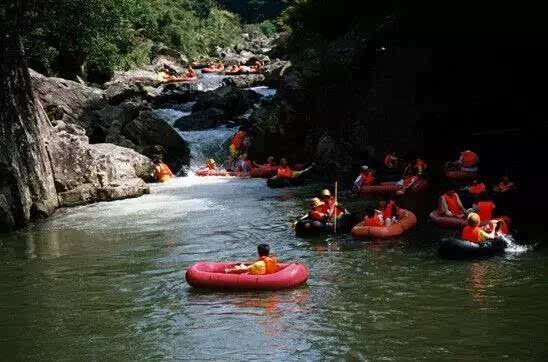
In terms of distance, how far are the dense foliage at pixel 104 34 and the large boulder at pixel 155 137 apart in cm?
469

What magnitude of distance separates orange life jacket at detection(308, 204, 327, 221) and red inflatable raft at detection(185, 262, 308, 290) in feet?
13.4

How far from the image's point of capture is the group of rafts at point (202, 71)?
131 ft

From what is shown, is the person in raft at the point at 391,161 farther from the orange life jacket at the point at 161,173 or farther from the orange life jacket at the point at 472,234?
the orange life jacket at the point at 472,234

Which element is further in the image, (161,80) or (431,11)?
(161,80)

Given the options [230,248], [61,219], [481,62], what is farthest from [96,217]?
[481,62]

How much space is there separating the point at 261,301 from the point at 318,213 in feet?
17.1

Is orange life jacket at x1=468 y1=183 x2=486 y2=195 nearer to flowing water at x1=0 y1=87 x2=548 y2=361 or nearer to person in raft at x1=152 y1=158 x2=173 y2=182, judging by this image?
flowing water at x1=0 y1=87 x2=548 y2=361

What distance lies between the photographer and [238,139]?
27.7 m

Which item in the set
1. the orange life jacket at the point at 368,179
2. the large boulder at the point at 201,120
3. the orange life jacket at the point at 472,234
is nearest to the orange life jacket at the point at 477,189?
the orange life jacket at the point at 368,179

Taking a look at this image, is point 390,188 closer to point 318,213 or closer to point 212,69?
point 318,213

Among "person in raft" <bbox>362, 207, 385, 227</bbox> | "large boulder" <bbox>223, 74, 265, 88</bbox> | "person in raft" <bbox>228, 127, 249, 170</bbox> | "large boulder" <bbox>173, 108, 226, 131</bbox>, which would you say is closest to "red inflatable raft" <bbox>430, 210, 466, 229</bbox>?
"person in raft" <bbox>362, 207, 385, 227</bbox>

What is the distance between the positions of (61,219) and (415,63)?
1255 cm

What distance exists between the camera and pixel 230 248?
47.5 feet

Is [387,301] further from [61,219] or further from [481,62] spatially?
[481,62]
